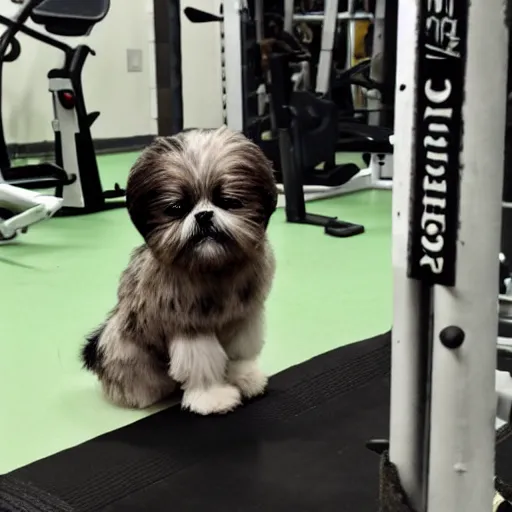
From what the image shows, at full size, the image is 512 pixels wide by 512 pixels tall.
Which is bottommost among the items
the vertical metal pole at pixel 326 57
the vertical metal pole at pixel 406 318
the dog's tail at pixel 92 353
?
the dog's tail at pixel 92 353

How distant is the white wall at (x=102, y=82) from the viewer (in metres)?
5.33

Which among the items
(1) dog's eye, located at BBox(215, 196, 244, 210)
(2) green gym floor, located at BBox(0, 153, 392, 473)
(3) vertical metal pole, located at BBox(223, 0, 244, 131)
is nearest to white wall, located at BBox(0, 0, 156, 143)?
(3) vertical metal pole, located at BBox(223, 0, 244, 131)

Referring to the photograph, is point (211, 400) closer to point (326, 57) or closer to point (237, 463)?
point (237, 463)

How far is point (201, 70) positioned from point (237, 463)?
217 inches

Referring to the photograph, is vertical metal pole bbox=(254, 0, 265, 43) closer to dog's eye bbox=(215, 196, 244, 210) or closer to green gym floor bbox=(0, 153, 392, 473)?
green gym floor bbox=(0, 153, 392, 473)

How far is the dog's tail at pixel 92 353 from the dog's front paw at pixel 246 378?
10.6 inches

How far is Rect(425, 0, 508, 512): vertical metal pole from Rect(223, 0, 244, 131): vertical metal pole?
3.14 meters

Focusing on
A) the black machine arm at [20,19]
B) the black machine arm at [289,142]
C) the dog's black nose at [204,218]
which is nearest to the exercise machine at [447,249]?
the dog's black nose at [204,218]

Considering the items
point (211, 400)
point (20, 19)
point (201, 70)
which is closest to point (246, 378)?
point (211, 400)

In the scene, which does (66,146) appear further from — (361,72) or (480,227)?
(480,227)

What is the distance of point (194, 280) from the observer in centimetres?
144

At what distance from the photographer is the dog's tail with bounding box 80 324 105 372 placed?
162 cm

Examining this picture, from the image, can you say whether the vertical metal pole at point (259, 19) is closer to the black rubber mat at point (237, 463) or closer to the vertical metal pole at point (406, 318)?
the black rubber mat at point (237, 463)

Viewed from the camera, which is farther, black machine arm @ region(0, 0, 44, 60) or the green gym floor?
black machine arm @ region(0, 0, 44, 60)
